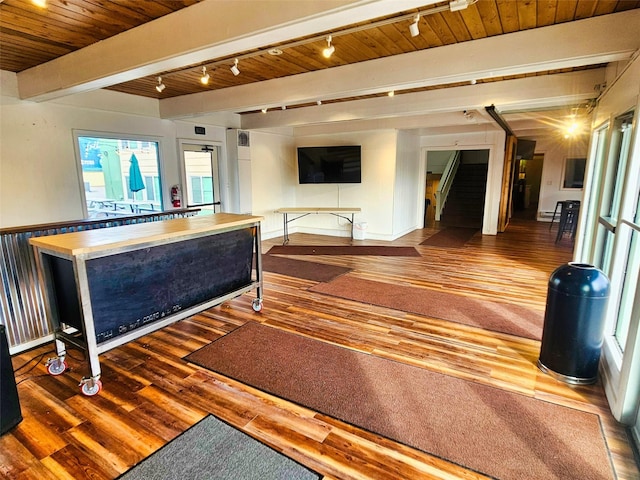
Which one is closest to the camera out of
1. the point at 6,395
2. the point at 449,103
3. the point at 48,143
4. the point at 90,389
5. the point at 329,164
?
the point at 6,395

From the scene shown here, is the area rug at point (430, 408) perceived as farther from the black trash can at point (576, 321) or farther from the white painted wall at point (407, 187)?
the white painted wall at point (407, 187)

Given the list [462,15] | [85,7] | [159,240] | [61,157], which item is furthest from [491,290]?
[61,157]

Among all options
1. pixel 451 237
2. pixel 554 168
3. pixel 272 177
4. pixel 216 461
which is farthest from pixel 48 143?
pixel 554 168

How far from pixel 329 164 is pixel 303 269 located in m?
3.33

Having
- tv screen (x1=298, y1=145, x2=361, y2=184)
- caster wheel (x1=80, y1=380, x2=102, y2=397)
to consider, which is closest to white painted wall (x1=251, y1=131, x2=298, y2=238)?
tv screen (x1=298, y1=145, x2=361, y2=184)

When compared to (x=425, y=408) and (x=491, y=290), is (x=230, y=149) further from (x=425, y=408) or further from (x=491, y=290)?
(x=425, y=408)

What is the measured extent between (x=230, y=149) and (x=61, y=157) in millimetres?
2975

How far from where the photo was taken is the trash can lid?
2.39m

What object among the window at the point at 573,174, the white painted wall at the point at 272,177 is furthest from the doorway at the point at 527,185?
the white painted wall at the point at 272,177

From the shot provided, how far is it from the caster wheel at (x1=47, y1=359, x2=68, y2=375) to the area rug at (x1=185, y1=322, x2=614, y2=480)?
96cm

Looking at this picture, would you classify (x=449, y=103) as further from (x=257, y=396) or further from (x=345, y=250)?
(x=257, y=396)

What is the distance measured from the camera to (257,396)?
235 centimetres

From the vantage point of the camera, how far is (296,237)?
8328 millimetres

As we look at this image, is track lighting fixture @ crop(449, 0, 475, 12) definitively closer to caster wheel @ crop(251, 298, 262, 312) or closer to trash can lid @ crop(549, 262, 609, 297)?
trash can lid @ crop(549, 262, 609, 297)
